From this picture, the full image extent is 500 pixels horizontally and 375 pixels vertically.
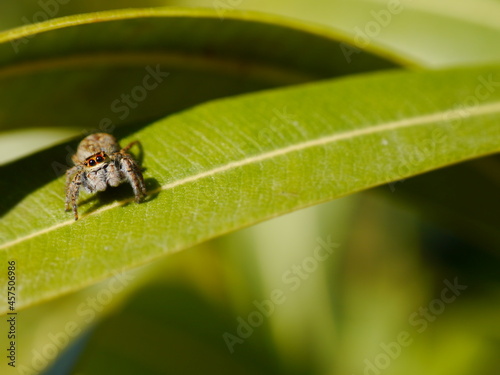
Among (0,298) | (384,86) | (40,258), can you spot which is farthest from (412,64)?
(0,298)

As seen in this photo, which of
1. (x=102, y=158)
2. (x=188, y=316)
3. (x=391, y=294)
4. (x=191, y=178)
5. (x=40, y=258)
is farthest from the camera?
(x=391, y=294)

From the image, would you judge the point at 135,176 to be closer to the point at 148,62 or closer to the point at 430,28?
the point at 148,62

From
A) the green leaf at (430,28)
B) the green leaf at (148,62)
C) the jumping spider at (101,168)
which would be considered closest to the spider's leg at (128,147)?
the jumping spider at (101,168)

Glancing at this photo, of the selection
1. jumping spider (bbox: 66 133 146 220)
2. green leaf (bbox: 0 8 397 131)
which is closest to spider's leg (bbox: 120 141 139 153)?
jumping spider (bbox: 66 133 146 220)

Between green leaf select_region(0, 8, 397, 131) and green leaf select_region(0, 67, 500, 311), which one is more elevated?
green leaf select_region(0, 8, 397, 131)

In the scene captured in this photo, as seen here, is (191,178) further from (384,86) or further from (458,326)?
(458,326)

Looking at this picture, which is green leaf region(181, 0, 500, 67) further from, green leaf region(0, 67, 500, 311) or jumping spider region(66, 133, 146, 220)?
jumping spider region(66, 133, 146, 220)

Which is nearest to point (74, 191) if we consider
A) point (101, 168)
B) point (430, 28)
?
point (101, 168)

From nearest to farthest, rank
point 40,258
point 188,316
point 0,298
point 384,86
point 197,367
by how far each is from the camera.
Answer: point 0,298 < point 40,258 < point 384,86 < point 197,367 < point 188,316

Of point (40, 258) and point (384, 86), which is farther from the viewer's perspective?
point (384, 86)
